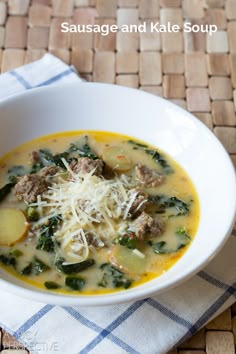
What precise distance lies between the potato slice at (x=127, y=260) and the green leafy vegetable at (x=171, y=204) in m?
0.29

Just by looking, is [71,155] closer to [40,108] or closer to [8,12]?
[40,108]

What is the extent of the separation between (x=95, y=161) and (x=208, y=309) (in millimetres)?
780

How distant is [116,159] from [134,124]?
25cm

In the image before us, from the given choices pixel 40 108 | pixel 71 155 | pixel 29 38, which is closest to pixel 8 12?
pixel 29 38

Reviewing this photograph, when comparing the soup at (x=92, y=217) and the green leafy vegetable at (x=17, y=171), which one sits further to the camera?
the green leafy vegetable at (x=17, y=171)

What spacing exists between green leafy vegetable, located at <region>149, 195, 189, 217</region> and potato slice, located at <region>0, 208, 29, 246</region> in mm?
530

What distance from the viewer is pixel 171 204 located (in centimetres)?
258

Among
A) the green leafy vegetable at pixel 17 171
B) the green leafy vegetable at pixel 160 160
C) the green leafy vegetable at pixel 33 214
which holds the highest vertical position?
the green leafy vegetable at pixel 160 160

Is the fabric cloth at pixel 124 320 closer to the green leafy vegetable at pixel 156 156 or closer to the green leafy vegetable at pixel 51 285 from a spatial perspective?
the green leafy vegetable at pixel 51 285

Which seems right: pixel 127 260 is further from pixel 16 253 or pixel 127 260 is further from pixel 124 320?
pixel 16 253

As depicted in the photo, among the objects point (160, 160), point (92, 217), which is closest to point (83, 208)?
point (92, 217)

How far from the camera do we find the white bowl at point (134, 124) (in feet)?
8.34

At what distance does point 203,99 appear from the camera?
3.32 metres

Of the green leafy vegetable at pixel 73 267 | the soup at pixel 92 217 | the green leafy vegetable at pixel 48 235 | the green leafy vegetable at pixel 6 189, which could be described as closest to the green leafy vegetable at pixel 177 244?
the soup at pixel 92 217
